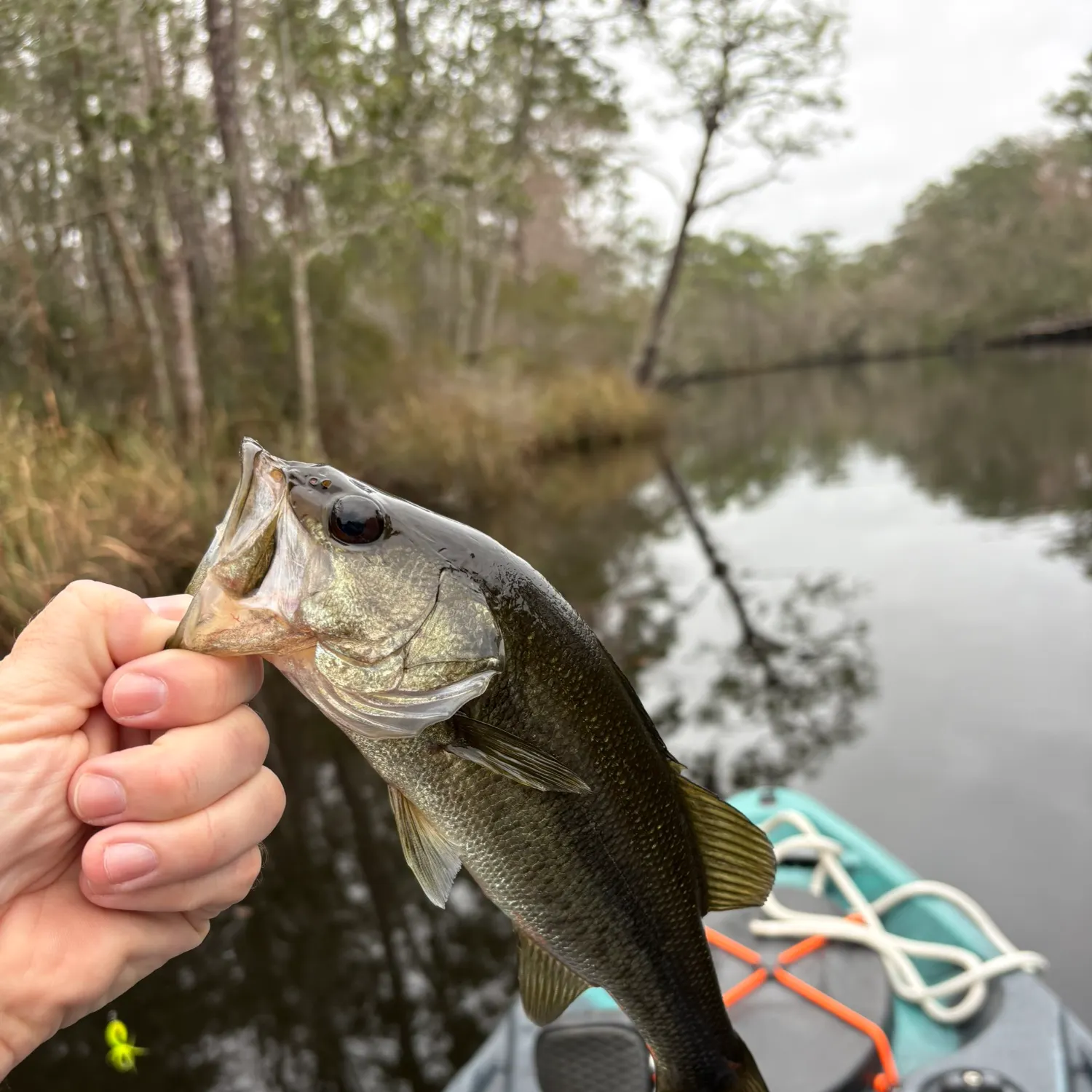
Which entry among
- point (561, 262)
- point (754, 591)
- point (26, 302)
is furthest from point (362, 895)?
point (561, 262)

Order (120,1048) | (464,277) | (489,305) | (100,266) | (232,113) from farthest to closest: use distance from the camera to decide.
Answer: (489,305), (464,277), (100,266), (232,113), (120,1048)

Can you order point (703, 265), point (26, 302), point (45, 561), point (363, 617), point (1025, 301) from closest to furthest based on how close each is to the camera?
point (363, 617) < point (45, 561) < point (26, 302) < point (1025, 301) < point (703, 265)

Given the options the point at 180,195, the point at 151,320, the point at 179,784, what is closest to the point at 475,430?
the point at 151,320

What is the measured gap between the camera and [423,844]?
121cm

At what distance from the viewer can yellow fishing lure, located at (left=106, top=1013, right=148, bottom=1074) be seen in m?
2.53

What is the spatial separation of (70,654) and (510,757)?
2.15 feet

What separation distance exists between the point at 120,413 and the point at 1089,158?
5827 centimetres

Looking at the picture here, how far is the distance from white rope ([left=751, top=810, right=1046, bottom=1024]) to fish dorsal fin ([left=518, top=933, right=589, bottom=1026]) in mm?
1852

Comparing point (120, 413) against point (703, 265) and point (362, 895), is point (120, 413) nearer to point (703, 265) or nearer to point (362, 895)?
point (362, 895)

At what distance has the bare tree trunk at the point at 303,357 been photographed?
10.2 m

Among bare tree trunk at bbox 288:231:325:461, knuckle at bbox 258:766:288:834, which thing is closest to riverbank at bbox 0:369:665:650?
bare tree trunk at bbox 288:231:325:461

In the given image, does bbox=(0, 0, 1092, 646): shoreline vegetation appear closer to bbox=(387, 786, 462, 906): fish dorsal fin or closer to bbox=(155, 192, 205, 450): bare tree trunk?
bbox=(155, 192, 205, 450): bare tree trunk

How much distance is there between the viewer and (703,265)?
5994 cm

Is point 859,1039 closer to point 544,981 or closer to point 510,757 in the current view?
point 544,981
